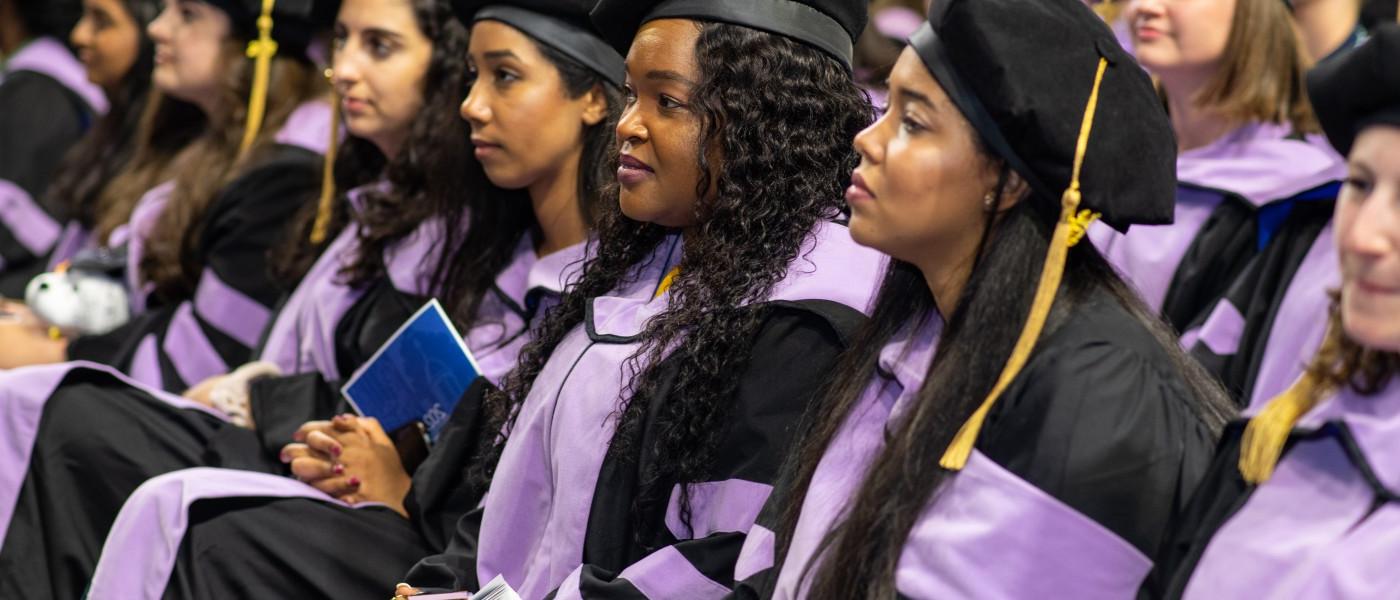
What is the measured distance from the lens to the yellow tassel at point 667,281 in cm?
288

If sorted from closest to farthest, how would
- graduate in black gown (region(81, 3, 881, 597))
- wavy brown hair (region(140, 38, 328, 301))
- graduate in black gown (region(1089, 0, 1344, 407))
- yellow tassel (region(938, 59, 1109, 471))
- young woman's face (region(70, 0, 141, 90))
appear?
1. yellow tassel (region(938, 59, 1109, 471))
2. graduate in black gown (region(81, 3, 881, 597))
3. graduate in black gown (region(1089, 0, 1344, 407))
4. wavy brown hair (region(140, 38, 328, 301))
5. young woman's face (region(70, 0, 141, 90))

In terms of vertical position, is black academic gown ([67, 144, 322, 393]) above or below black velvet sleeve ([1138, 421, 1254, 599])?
below

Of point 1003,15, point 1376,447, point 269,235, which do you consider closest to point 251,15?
point 269,235

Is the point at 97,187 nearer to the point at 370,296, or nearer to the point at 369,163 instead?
the point at 369,163

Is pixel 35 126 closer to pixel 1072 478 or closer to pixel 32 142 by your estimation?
pixel 32 142

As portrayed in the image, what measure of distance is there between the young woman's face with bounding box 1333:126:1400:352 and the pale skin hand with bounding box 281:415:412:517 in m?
2.09

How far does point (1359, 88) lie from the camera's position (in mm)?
1900

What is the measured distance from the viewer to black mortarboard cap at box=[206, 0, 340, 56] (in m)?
4.66

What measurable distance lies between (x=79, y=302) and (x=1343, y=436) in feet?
12.4

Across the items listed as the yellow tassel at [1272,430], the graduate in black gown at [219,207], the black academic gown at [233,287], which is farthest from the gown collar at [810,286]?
the black academic gown at [233,287]

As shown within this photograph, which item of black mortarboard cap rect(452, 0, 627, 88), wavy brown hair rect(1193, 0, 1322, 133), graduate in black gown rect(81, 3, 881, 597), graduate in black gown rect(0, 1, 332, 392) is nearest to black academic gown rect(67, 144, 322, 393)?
graduate in black gown rect(0, 1, 332, 392)

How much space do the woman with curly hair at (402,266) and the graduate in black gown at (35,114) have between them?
205 cm

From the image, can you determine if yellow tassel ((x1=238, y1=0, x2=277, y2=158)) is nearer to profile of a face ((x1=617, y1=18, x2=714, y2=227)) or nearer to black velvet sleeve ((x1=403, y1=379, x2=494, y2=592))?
black velvet sleeve ((x1=403, y1=379, x2=494, y2=592))

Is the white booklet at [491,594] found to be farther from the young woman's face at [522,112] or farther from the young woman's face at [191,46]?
the young woman's face at [191,46]
